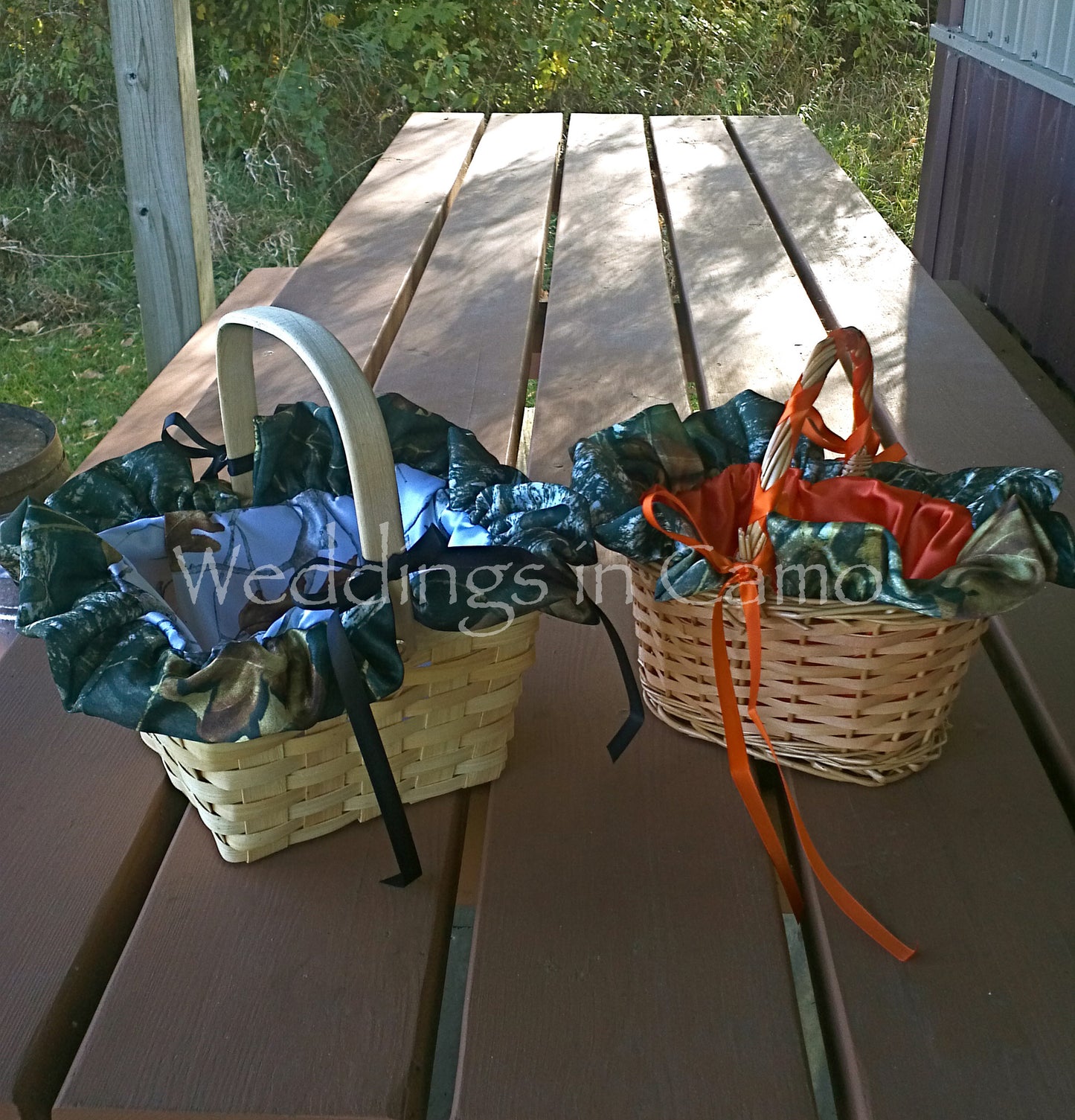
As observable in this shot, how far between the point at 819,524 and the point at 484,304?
128 cm

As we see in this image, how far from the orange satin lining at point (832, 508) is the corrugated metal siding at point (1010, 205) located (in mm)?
1650

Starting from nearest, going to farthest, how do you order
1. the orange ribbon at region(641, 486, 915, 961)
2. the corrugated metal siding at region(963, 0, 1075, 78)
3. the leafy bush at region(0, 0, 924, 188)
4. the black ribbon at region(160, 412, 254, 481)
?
the orange ribbon at region(641, 486, 915, 961), the black ribbon at region(160, 412, 254, 481), the corrugated metal siding at region(963, 0, 1075, 78), the leafy bush at region(0, 0, 924, 188)

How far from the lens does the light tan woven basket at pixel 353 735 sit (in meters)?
0.76

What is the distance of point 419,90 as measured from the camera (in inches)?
219

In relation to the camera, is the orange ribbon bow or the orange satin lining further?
the orange satin lining

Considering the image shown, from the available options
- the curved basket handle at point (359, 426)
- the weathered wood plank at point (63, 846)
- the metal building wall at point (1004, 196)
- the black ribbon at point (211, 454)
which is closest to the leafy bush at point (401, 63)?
the metal building wall at point (1004, 196)

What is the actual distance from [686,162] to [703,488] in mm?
2057

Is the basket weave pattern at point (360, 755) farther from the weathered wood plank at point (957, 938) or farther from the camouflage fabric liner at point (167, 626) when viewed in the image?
the weathered wood plank at point (957, 938)

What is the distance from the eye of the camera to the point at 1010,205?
9.19 ft

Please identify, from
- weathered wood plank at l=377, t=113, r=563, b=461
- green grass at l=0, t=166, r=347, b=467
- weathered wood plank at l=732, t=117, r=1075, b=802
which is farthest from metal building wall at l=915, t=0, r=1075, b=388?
green grass at l=0, t=166, r=347, b=467

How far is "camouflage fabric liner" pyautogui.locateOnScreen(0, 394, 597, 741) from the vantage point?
719 mm

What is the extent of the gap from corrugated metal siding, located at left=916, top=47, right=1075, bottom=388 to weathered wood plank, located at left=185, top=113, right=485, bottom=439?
4.19ft

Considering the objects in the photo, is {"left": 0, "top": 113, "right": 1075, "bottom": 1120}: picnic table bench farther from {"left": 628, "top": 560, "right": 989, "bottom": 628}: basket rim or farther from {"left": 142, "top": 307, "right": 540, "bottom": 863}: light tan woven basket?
{"left": 628, "top": 560, "right": 989, "bottom": 628}: basket rim

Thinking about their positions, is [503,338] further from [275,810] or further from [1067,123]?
[1067,123]
